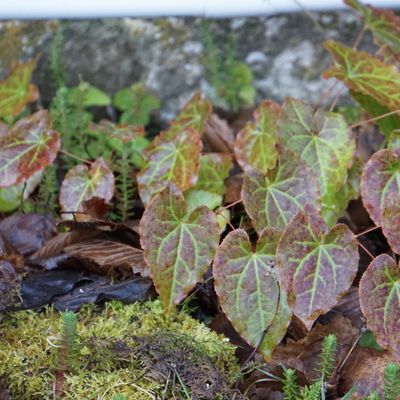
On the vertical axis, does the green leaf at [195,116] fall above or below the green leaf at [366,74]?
below

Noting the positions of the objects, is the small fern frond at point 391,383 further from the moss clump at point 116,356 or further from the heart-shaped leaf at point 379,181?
the heart-shaped leaf at point 379,181

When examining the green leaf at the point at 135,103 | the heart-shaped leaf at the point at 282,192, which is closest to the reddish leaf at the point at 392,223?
the heart-shaped leaf at the point at 282,192

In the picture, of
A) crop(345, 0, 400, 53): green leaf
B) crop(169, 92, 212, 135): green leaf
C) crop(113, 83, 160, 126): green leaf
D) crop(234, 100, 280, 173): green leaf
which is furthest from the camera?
crop(113, 83, 160, 126): green leaf

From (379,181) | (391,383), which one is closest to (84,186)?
(379,181)

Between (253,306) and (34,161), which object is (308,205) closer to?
(253,306)

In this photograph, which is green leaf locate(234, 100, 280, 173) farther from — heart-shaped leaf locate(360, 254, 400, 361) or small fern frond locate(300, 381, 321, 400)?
small fern frond locate(300, 381, 321, 400)

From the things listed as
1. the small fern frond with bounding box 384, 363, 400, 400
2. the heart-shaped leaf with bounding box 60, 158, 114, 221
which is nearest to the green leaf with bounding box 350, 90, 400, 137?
the heart-shaped leaf with bounding box 60, 158, 114, 221
